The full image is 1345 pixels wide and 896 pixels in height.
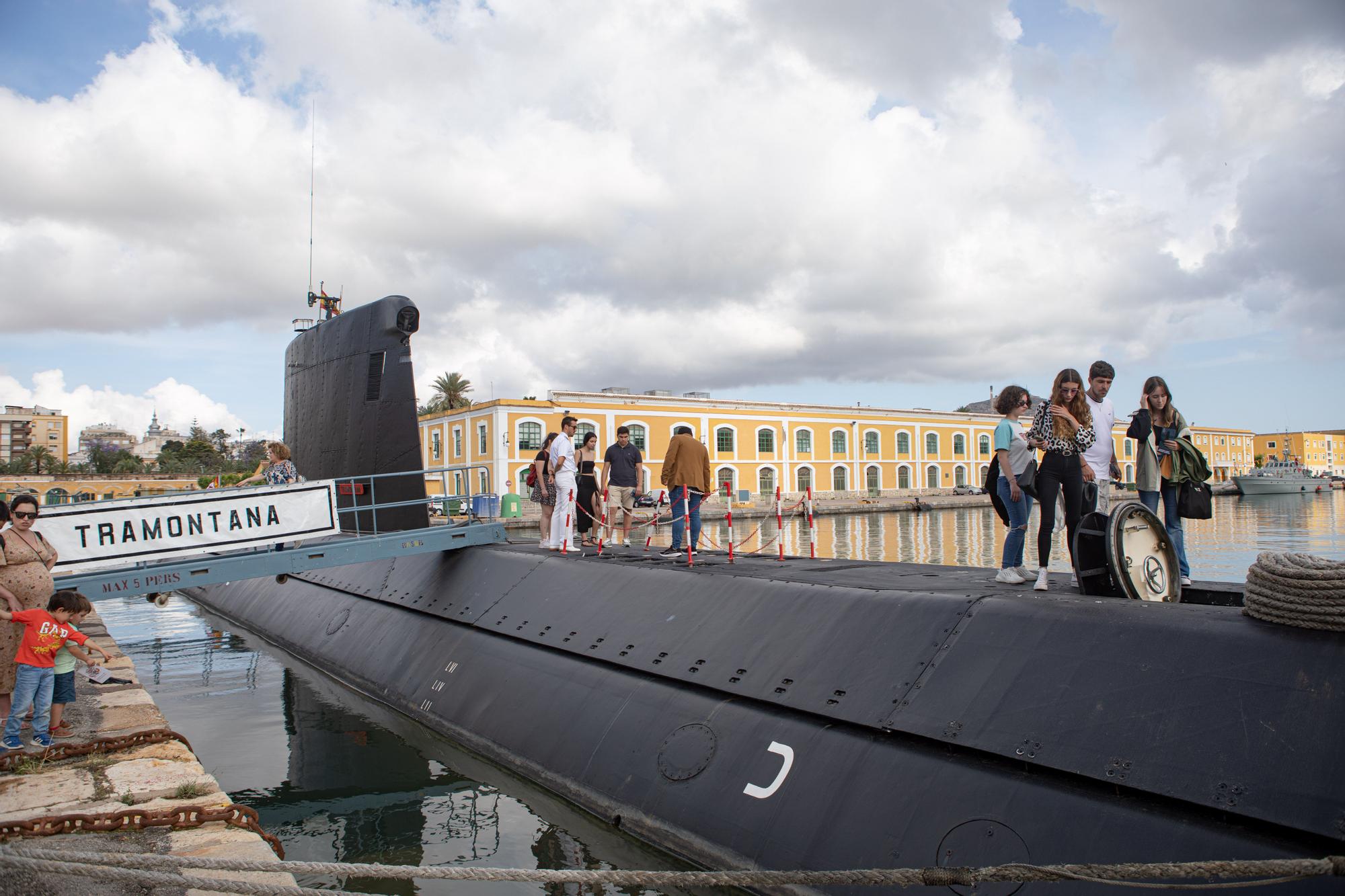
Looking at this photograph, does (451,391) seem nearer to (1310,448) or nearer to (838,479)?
(838,479)

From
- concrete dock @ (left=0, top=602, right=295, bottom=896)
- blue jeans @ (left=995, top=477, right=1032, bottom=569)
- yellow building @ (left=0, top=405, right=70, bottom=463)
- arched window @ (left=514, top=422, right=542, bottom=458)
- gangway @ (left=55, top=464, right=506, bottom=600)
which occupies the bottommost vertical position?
concrete dock @ (left=0, top=602, right=295, bottom=896)

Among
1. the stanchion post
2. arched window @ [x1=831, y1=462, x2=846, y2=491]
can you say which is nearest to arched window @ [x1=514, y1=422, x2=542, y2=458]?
arched window @ [x1=831, y1=462, x2=846, y2=491]

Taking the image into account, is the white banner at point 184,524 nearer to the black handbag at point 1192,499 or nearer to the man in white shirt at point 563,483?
the man in white shirt at point 563,483

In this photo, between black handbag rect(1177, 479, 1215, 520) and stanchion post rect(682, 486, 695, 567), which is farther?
stanchion post rect(682, 486, 695, 567)

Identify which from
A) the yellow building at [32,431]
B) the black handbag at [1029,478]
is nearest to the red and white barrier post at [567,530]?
the black handbag at [1029,478]

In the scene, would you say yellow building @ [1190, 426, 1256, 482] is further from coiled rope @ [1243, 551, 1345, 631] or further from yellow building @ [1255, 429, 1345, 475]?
coiled rope @ [1243, 551, 1345, 631]

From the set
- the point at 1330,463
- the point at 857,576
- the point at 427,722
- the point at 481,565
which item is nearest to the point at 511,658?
the point at 427,722

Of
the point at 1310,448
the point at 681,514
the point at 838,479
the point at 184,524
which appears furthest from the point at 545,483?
the point at 1310,448

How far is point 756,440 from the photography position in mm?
51812

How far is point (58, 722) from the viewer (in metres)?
6.07

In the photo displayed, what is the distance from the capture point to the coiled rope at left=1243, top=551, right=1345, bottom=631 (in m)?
3.45

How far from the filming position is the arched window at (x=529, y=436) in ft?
145

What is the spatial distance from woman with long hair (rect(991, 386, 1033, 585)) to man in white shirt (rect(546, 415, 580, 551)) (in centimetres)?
482

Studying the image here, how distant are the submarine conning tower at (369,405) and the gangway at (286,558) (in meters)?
0.16
